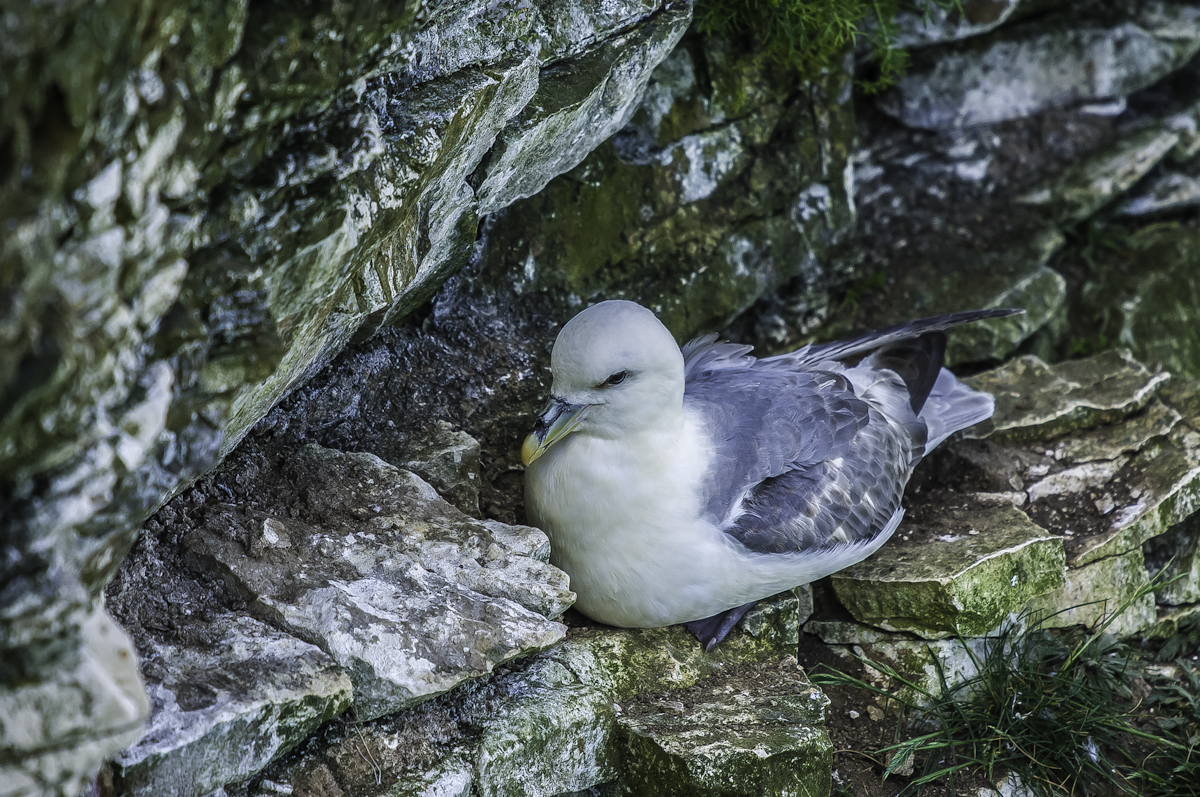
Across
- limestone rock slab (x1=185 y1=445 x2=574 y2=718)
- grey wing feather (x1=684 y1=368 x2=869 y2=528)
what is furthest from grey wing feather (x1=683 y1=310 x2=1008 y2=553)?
limestone rock slab (x1=185 y1=445 x2=574 y2=718)

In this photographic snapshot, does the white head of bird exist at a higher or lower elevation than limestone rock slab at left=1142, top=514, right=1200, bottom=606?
higher

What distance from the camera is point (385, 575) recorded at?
2.73 m

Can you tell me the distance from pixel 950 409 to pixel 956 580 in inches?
34.3

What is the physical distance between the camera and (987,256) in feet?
17.4

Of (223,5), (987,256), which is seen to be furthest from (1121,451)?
(223,5)

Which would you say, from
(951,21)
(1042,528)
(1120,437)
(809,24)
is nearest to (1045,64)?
(951,21)

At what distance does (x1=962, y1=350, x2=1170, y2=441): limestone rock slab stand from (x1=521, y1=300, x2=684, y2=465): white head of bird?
191 cm

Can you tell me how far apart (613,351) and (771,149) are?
212 centimetres

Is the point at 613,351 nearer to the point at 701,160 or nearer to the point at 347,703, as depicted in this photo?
the point at 347,703

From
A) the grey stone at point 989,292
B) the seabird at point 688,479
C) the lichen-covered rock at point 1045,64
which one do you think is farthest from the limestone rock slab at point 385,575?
the lichen-covered rock at point 1045,64

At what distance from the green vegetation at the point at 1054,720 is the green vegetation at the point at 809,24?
245 centimetres

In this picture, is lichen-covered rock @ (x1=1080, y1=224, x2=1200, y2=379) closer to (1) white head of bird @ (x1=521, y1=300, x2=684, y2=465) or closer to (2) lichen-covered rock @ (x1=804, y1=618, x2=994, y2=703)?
(2) lichen-covered rock @ (x1=804, y1=618, x2=994, y2=703)

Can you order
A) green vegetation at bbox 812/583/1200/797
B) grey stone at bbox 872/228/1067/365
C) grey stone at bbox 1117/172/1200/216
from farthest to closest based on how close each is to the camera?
grey stone at bbox 1117/172/1200/216 → grey stone at bbox 872/228/1067/365 → green vegetation at bbox 812/583/1200/797

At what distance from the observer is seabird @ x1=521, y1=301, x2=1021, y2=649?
9.71ft
